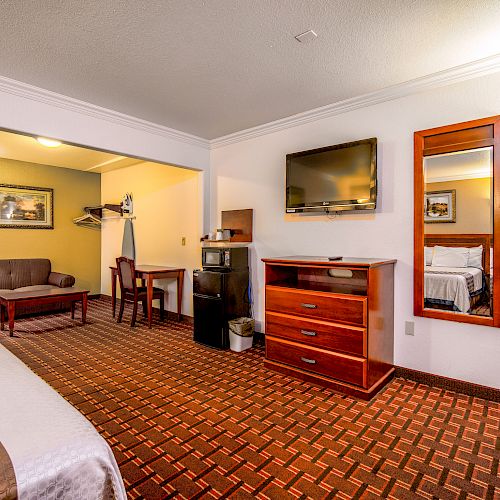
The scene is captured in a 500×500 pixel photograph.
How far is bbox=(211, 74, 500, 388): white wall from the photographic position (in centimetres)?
257

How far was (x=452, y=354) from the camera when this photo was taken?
2.68 m

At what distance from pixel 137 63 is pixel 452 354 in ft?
10.9

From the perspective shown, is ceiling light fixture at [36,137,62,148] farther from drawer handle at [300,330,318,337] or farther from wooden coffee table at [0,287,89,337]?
drawer handle at [300,330,318,337]

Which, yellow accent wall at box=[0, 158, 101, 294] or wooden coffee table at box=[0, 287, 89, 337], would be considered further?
yellow accent wall at box=[0, 158, 101, 294]

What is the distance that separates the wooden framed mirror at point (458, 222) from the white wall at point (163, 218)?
2.82m

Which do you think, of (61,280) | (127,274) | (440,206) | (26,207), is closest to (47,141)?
(127,274)

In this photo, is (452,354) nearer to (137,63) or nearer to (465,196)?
(465,196)

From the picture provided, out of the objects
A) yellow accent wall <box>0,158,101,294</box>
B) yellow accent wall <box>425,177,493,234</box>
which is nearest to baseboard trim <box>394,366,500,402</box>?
yellow accent wall <box>425,177,493,234</box>

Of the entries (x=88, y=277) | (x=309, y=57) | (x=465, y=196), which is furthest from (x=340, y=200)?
(x=88, y=277)

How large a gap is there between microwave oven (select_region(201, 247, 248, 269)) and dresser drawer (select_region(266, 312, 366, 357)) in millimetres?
894

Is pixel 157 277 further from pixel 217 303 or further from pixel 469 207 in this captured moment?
pixel 469 207

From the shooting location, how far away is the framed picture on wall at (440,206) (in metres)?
2.71

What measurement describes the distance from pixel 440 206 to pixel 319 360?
5.31ft

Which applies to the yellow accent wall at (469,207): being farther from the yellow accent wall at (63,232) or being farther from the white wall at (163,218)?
the yellow accent wall at (63,232)
